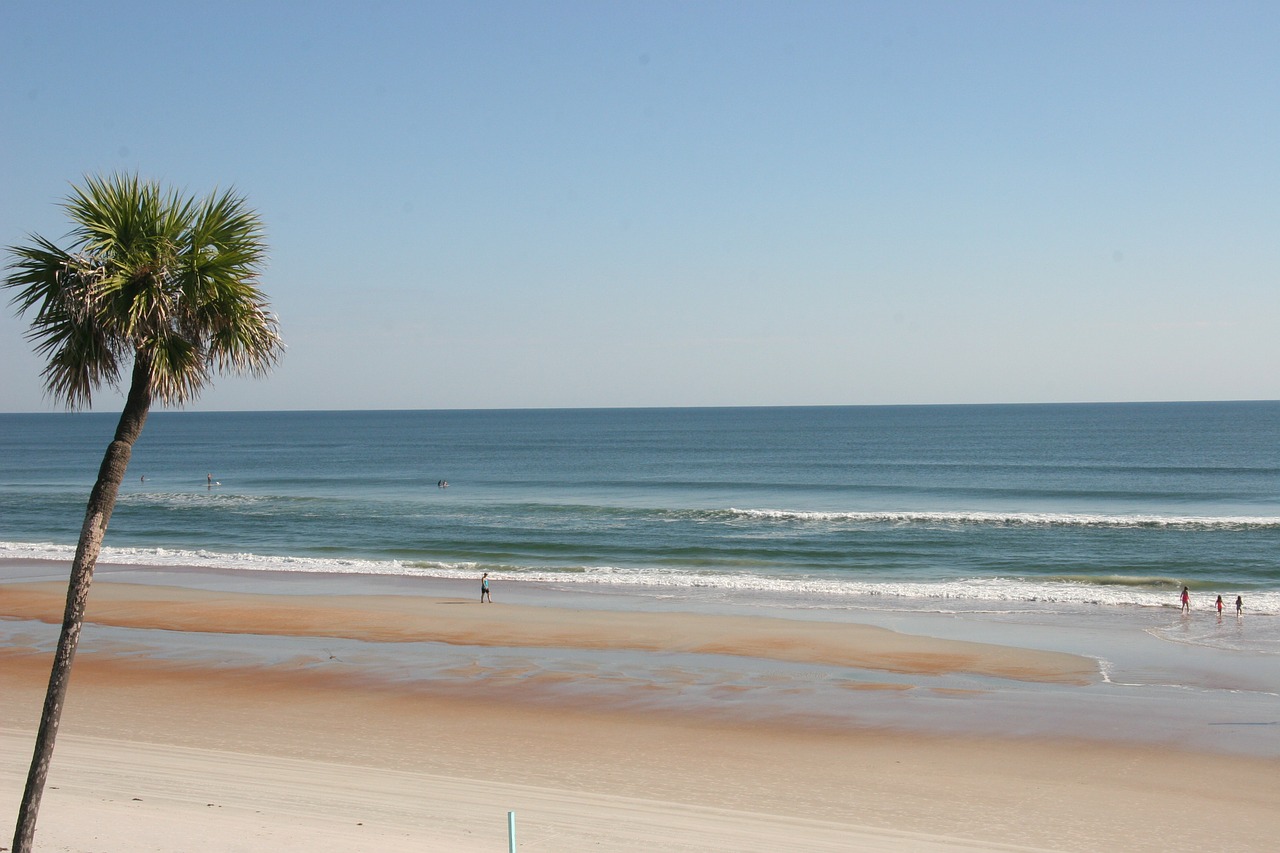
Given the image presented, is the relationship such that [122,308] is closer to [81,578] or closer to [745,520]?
[81,578]

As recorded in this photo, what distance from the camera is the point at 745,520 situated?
50.9 meters

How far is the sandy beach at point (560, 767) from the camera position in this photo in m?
11.8

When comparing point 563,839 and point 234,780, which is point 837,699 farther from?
point 234,780

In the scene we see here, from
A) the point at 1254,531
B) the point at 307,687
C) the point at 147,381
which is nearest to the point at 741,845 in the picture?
the point at 147,381

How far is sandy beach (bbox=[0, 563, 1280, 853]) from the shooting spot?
38.7 ft

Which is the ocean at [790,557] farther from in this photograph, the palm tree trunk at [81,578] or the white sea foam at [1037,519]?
the palm tree trunk at [81,578]

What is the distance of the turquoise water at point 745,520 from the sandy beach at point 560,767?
41.1 ft

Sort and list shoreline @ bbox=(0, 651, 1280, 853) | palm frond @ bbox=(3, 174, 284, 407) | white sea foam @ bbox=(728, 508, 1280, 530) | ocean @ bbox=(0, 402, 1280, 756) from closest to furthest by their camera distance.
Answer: palm frond @ bbox=(3, 174, 284, 407) < shoreline @ bbox=(0, 651, 1280, 853) < ocean @ bbox=(0, 402, 1280, 756) < white sea foam @ bbox=(728, 508, 1280, 530)

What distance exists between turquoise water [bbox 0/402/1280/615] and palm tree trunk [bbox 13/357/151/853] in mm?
26724

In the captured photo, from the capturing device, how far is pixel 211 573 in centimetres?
3800

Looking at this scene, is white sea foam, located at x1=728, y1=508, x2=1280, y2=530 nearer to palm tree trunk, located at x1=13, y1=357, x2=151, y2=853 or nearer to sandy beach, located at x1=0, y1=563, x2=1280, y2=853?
sandy beach, located at x1=0, y1=563, x2=1280, y2=853

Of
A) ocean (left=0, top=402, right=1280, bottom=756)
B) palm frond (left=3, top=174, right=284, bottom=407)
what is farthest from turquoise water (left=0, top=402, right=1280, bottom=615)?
palm frond (left=3, top=174, right=284, bottom=407)

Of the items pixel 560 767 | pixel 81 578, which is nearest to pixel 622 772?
pixel 560 767

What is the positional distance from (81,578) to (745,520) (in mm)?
44198
